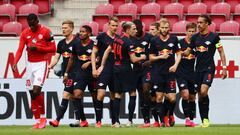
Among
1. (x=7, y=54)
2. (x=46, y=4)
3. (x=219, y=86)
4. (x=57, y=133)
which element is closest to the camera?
(x=57, y=133)

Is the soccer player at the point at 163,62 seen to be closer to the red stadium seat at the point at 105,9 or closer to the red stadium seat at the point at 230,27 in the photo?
the red stadium seat at the point at 230,27

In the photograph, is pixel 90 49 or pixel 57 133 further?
pixel 90 49

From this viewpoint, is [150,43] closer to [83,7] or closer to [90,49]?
[90,49]

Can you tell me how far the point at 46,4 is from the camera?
87.0ft

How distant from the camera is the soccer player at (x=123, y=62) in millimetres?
18047

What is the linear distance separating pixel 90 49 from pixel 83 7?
26.8 ft

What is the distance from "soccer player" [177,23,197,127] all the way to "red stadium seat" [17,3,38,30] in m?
7.33

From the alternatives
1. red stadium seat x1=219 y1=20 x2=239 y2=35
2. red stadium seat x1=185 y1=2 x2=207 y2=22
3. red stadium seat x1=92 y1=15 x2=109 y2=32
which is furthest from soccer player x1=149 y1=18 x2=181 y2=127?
red stadium seat x1=92 y1=15 x2=109 y2=32

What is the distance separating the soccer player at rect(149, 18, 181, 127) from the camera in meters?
18.5

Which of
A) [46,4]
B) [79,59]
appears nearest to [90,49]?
[79,59]

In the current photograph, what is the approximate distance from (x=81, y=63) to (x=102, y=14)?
681cm

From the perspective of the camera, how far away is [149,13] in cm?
2539

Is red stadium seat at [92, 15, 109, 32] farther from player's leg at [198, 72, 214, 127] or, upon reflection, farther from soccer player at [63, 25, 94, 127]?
player's leg at [198, 72, 214, 127]

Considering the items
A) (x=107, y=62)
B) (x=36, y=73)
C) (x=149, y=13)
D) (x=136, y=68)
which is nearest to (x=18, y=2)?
(x=149, y=13)
